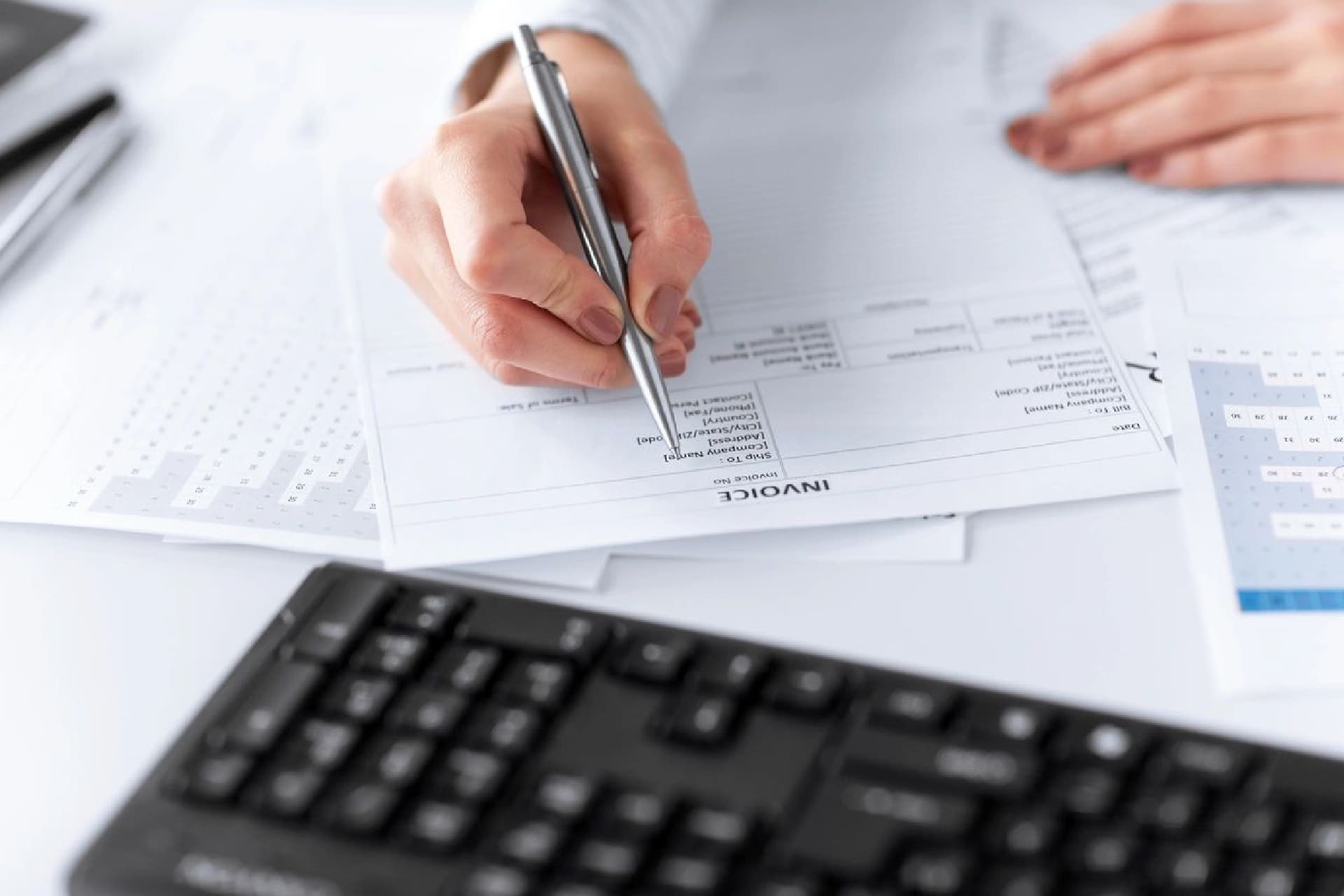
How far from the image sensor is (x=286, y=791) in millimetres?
383

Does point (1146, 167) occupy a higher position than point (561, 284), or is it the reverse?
point (561, 284)

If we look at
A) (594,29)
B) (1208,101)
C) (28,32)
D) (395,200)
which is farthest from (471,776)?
(28,32)

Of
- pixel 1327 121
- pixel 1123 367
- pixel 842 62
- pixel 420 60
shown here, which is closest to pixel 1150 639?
pixel 1123 367

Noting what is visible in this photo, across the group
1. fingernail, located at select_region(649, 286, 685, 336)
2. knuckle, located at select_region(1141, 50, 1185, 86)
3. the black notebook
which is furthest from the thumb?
the black notebook

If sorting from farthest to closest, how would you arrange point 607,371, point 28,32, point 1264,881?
1. point 28,32
2. point 607,371
3. point 1264,881

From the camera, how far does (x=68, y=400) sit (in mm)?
616

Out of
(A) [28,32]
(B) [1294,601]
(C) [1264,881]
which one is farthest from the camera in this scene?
(A) [28,32]

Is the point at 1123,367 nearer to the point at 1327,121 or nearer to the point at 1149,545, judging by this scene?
the point at 1149,545

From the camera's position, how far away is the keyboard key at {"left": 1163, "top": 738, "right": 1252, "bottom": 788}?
0.37 m

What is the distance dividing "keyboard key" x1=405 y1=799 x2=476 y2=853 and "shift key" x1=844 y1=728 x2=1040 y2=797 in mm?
109

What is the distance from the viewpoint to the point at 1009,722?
0.39 m

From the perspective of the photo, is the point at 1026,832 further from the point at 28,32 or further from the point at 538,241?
the point at 28,32

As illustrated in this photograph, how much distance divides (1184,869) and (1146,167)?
480mm

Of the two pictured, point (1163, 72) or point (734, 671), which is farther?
point (1163, 72)
